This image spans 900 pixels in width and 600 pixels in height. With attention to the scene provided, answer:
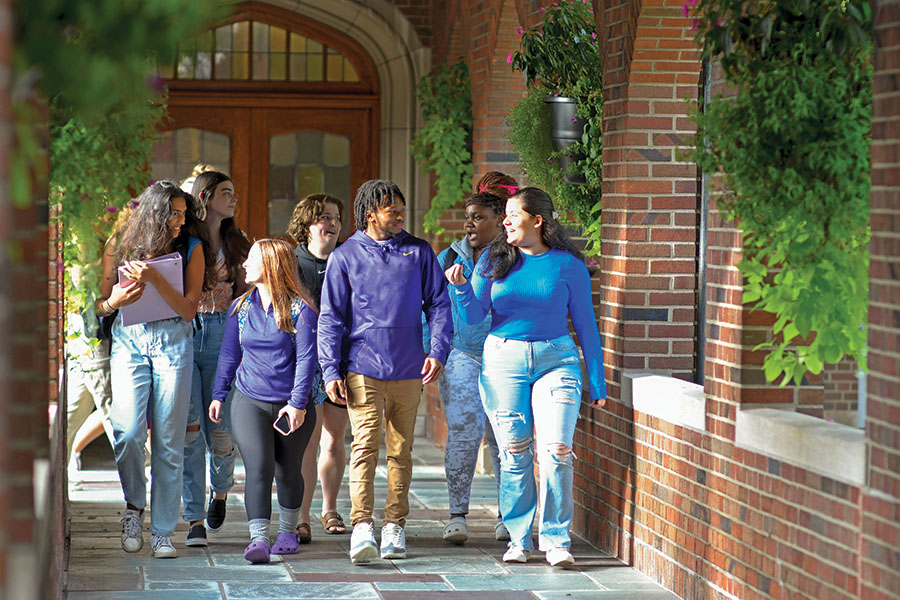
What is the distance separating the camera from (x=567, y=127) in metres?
6.93

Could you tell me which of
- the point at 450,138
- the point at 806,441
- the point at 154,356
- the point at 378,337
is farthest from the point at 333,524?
the point at 450,138

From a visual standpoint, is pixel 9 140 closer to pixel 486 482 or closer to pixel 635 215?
pixel 635 215

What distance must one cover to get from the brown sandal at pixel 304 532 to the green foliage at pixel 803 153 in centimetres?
277

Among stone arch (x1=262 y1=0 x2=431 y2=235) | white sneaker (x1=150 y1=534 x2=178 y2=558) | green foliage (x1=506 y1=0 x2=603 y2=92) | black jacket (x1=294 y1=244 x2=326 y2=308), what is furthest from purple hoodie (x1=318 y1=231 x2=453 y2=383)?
stone arch (x1=262 y1=0 x2=431 y2=235)

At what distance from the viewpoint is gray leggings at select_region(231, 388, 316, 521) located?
18.9 ft

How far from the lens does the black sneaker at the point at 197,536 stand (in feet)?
20.5

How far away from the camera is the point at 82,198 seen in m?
4.68

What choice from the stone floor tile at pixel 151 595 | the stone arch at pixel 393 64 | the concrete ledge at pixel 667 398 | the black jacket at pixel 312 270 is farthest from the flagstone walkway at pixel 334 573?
the stone arch at pixel 393 64

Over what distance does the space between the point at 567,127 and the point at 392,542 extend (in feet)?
7.61

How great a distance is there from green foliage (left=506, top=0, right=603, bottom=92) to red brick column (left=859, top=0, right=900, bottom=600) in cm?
294

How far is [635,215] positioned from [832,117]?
192cm

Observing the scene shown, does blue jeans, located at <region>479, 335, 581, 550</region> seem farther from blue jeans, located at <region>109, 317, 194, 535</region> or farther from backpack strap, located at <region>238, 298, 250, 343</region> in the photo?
blue jeans, located at <region>109, 317, 194, 535</region>

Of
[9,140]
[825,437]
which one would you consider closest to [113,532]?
[825,437]

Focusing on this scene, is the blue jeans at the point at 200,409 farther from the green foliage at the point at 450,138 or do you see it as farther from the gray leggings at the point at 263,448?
the green foliage at the point at 450,138
